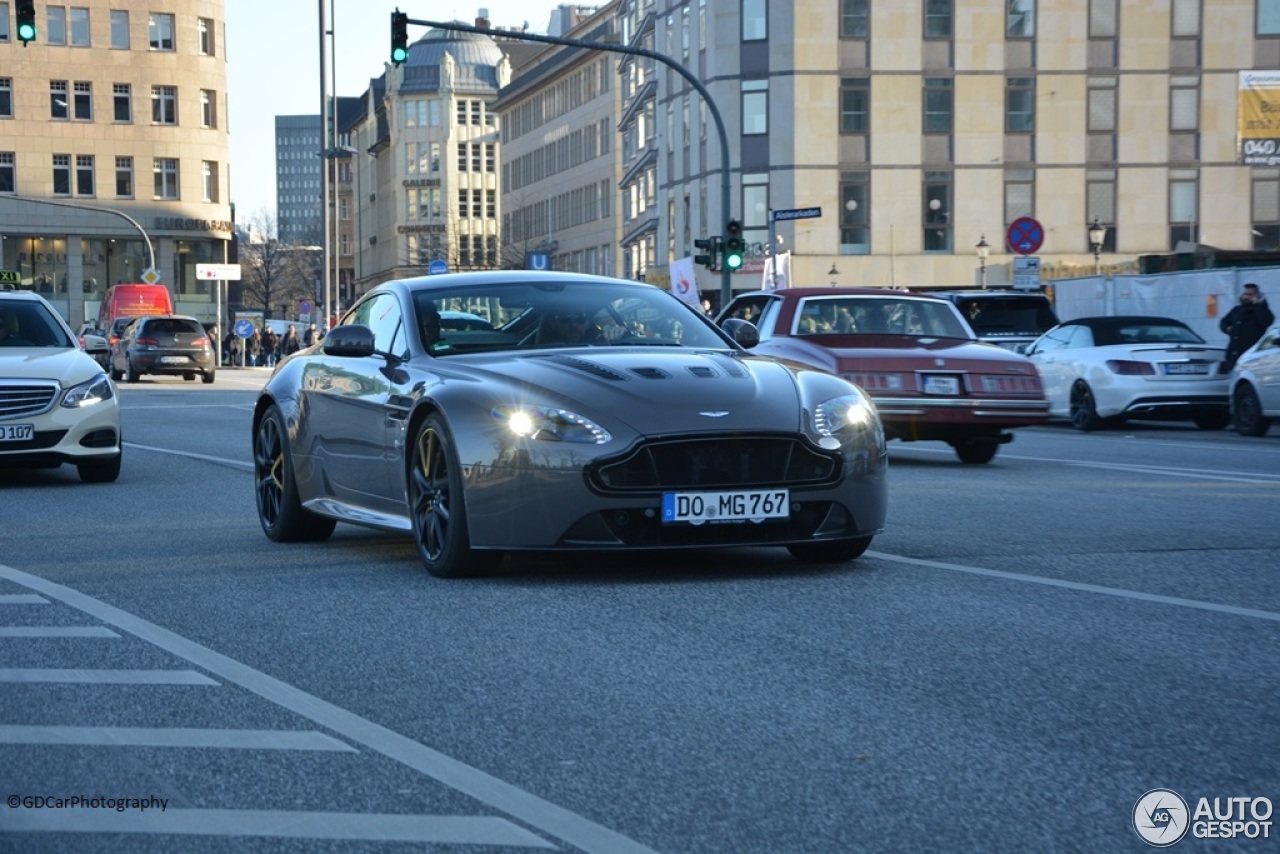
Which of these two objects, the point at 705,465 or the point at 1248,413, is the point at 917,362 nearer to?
the point at 1248,413

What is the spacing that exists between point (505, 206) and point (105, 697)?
407ft

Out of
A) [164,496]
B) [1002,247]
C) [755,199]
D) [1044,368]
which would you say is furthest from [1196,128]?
[164,496]

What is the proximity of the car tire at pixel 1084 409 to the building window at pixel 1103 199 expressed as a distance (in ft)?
136

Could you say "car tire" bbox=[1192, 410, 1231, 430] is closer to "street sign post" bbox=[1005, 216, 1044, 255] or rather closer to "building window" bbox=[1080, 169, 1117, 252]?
"street sign post" bbox=[1005, 216, 1044, 255]

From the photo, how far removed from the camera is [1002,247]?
215 ft

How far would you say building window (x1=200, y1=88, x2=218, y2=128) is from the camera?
3824 inches

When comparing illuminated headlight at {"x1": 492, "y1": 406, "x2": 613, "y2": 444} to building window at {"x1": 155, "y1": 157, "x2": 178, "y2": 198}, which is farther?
building window at {"x1": 155, "y1": 157, "x2": 178, "y2": 198}

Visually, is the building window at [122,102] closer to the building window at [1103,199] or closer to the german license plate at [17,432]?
the building window at [1103,199]

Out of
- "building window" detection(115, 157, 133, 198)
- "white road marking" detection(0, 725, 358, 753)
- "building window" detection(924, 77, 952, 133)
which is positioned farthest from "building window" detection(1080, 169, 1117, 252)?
"white road marking" detection(0, 725, 358, 753)

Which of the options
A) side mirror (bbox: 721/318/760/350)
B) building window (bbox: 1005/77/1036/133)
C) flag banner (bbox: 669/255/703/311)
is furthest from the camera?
building window (bbox: 1005/77/1036/133)

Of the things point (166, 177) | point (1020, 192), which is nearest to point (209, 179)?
point (166, 177)

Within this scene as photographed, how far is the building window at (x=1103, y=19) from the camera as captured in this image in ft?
212

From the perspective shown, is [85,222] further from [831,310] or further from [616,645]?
[616,645]

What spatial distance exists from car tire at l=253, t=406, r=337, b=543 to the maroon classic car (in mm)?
5730
